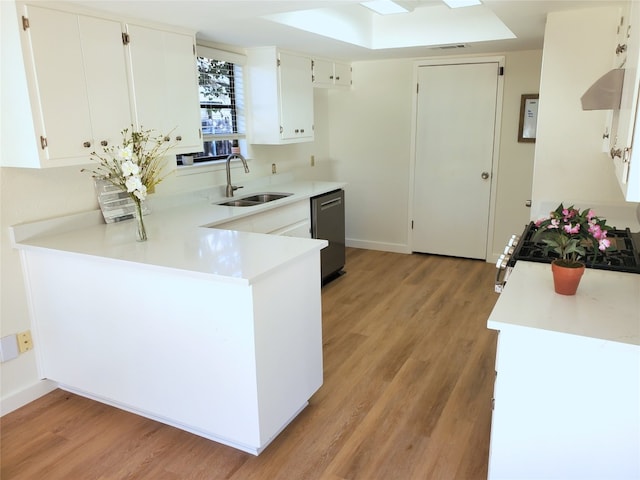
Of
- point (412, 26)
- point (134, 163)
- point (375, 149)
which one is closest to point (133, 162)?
point (134, 163)

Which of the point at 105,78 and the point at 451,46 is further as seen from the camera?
the point at 451,46

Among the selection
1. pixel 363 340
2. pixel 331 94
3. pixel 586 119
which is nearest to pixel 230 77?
pixel 331 94

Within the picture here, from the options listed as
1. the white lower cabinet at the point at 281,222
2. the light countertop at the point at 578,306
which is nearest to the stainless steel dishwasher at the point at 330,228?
the white lower cabinet at the point at 281,222

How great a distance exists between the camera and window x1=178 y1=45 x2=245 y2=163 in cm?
381

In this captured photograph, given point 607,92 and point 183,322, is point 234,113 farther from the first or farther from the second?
point 607,92

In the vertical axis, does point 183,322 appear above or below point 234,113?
below

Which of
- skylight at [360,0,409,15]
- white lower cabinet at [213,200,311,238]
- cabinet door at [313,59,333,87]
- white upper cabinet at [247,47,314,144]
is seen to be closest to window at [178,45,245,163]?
white upper cabinet at [247,47,314,144]

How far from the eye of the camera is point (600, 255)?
2.17 metres

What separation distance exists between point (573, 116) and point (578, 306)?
174 cm

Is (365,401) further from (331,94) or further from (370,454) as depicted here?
(331,94)

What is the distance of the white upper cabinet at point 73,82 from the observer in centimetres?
227

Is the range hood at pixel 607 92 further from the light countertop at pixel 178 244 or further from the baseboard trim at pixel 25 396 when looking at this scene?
the baseboard trim at pixel 25 396

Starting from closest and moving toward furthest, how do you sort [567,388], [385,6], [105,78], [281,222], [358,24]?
[567,388]
[105,78]
[385,6]
[281,222]
[358,24]

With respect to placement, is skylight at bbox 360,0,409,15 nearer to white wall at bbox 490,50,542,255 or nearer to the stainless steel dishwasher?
the stainless steel dishwasher
